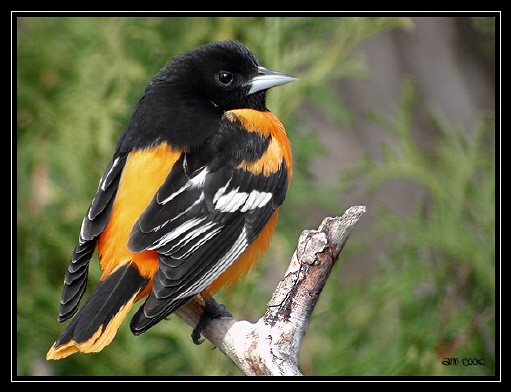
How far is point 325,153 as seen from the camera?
4.80m

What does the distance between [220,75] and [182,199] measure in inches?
30.6

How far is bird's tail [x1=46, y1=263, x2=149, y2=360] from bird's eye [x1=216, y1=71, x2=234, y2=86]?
3.62ft

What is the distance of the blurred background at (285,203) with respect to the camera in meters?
4.41

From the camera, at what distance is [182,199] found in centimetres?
274

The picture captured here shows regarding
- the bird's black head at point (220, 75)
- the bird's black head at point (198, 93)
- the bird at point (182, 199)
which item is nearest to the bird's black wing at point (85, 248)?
the bird at point (182, 199)

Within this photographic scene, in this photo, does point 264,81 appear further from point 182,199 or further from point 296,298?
point 296,298

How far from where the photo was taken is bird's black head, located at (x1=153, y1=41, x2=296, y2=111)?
3.14 m

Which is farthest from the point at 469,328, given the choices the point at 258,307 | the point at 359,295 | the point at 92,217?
the point at 92,217

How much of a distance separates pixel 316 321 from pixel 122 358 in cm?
146

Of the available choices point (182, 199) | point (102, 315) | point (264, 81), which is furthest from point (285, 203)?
point (102, 315)

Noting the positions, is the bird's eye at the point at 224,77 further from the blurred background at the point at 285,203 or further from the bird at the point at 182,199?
the blurred background at the point at 285,203

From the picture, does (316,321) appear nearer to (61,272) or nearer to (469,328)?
(469,328)

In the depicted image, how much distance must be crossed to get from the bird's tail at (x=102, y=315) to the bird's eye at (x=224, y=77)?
1.10m

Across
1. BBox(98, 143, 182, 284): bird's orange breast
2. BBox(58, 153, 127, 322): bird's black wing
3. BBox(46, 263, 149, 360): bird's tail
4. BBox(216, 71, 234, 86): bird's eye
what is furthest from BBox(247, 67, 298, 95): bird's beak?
BBox(46, 263, 149, 360): bird's tail
